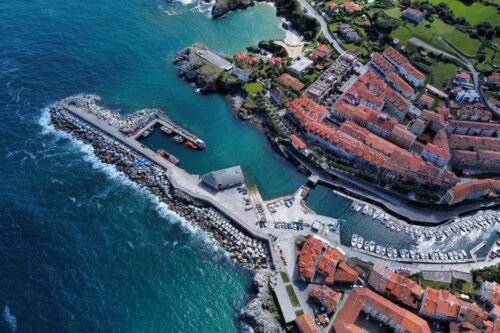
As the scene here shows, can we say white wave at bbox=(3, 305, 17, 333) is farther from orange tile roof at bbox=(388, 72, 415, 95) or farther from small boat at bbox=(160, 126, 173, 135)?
orange tile roof at bbox=(388, 72, 415, 95)

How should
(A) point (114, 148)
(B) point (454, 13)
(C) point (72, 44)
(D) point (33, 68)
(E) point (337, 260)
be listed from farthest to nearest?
(B) point (454, 13) < (C) point (72, 44) < (D) point (33, 68) < (A) point (114, 148) < (E) point (337, 260)

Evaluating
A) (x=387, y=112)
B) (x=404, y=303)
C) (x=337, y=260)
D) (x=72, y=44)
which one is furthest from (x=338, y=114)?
(x=72, y=44)

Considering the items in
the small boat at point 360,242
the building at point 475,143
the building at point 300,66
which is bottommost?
the small boat at point 360,242

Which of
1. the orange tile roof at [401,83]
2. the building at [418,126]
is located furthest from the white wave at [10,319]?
the orange tile roof at [401,83]

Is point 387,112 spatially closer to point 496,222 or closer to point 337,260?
point 496,222

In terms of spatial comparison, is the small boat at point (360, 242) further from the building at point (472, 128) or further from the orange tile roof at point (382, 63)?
Result: the orange tile roof at point (382, 63)

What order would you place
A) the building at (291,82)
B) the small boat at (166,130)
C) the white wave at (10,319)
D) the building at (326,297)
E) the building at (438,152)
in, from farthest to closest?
the building at (291,82) < the small boat at (166,130) < the building at (438,152) < the building at (326,297) < the white wave at (10,319)

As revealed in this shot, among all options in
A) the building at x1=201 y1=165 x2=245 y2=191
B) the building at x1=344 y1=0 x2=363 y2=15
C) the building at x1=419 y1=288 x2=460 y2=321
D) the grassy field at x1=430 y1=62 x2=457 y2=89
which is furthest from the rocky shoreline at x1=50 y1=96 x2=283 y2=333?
the building at x1=344 y1=0 x2=363 y2=15

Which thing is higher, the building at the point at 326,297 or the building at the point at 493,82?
the building at the point at 493,82
